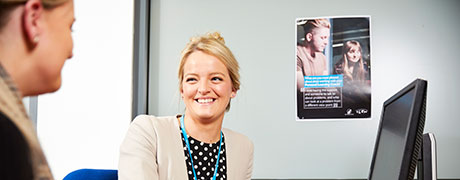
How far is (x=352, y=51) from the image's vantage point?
2027mm

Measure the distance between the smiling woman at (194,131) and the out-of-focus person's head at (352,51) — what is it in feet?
2.38

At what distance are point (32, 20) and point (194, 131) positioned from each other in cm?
111

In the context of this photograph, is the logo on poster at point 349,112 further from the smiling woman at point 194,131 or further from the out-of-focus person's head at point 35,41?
the out-of-focus person's head at point 35,41

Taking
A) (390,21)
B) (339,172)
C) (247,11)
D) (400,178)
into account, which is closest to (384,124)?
(400,178)

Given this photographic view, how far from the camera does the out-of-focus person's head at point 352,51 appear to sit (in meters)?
2.03

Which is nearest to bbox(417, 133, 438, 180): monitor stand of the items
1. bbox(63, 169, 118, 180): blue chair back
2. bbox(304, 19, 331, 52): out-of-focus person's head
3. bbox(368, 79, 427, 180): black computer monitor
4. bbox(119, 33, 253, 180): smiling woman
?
bbox(368, 79, 427, 180): black computer monitor

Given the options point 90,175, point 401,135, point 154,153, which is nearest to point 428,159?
point 401,135

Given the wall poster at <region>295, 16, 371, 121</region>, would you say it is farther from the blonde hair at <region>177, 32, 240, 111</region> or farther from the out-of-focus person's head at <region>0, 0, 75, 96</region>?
the out-of-focus person's head at <region>0, 0, 75, 96</region>

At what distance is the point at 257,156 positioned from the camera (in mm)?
2061

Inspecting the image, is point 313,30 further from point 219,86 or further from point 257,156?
point 219,86

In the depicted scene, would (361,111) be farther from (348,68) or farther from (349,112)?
(348,68)

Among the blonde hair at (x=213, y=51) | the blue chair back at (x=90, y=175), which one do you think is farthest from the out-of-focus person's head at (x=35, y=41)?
the blonde hair at (x=213, y=51)

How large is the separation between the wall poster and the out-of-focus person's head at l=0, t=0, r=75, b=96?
1660 millimetres

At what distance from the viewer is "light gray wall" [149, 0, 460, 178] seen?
1.98 m
